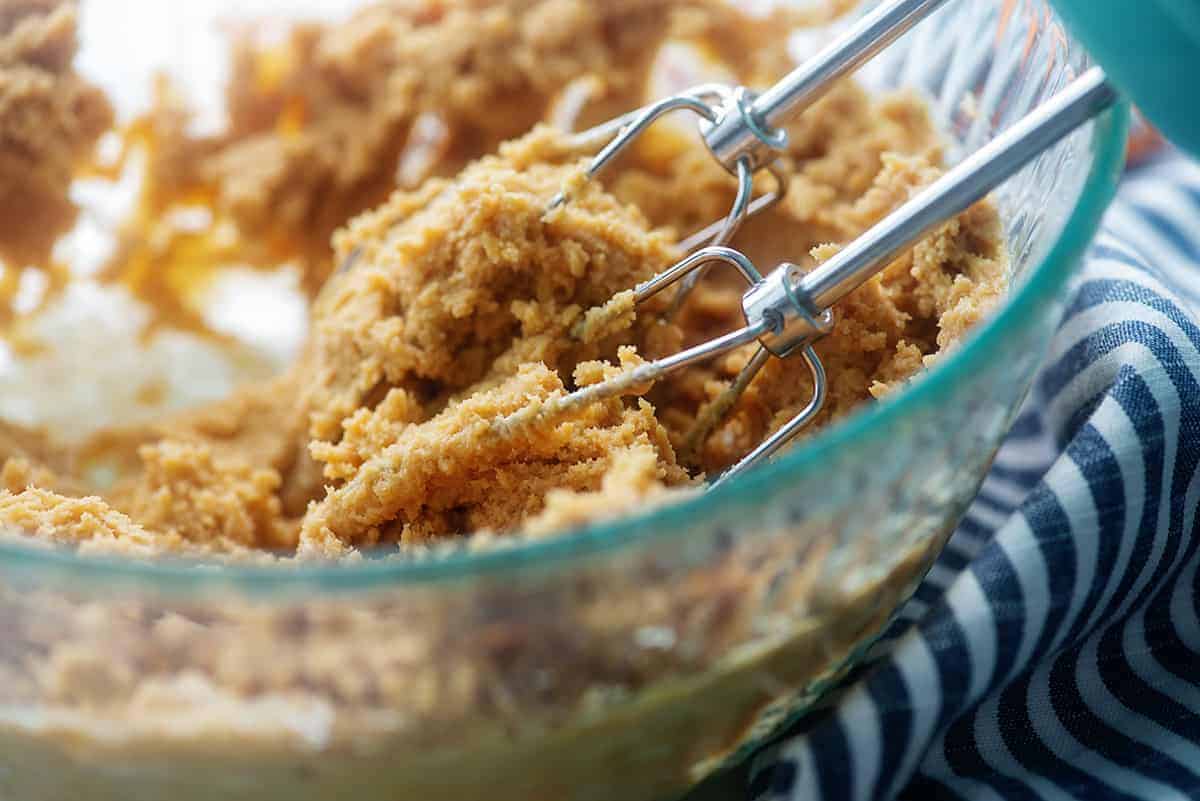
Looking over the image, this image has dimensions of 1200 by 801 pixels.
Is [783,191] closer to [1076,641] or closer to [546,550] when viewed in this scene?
[1076,641]

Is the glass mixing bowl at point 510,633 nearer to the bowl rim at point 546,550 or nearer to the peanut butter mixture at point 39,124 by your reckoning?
the bowl rim at point 546,550

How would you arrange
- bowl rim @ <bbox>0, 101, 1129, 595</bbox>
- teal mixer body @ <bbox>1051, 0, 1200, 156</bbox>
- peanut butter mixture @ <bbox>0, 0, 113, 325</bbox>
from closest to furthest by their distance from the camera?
bowl rim @ <bbox>0, 101, 1129, 595</bbox>
teal mixer body @ <bbox>1051, 0, 1200, 156</bbox>
peanut butter mixture @ <bbox>0, 0, 113, 325</bbox>

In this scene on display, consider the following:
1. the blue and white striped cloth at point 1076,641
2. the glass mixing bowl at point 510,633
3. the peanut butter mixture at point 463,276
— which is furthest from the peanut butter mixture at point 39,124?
the blue and white striped cloth at point 1076,641

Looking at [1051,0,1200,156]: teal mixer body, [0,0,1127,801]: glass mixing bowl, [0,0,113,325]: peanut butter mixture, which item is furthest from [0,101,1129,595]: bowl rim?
[0,0,113,325]: peanut butter mixture

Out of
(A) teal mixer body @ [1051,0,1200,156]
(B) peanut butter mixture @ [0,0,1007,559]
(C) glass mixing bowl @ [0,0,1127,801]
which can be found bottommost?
(C) glass mixing bowl @ [0,0,1127,801]

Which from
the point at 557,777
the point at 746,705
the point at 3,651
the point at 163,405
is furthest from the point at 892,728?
the point at 163,405

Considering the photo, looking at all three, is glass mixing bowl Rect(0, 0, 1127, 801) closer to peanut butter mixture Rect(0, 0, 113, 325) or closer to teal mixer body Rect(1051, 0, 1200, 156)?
teal mixer body Rect(1051, 0, 1200, 156)
